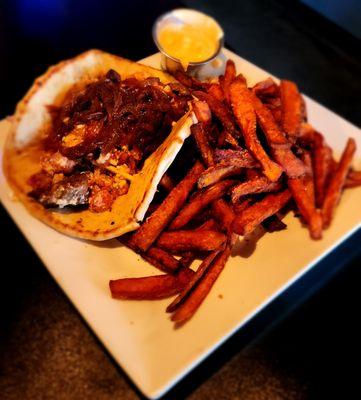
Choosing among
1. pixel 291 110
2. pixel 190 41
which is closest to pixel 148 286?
pixel 291 110

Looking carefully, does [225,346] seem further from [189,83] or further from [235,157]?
[189,83]

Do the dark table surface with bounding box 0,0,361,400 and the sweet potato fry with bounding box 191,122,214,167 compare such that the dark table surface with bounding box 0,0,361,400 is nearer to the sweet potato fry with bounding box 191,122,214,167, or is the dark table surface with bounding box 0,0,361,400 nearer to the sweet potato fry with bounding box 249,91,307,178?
the sweet potato fry with bounding box 249,91,307,178

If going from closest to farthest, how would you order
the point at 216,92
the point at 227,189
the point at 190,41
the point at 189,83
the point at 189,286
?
the point at 189,286, the point at 227,189, the point at 216,92, the point at 189,83, the point at 190,41

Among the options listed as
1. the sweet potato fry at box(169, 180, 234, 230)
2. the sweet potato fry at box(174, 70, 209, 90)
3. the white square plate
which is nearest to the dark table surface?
the white square plate


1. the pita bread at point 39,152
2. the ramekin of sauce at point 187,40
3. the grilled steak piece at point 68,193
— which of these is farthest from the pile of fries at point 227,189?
the ramekin of sauce at point 187,40

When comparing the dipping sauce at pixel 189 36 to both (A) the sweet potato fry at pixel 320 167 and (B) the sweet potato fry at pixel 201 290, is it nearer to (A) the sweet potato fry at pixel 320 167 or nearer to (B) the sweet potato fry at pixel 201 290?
(A) the sweet potato fry at pixel 320 167
